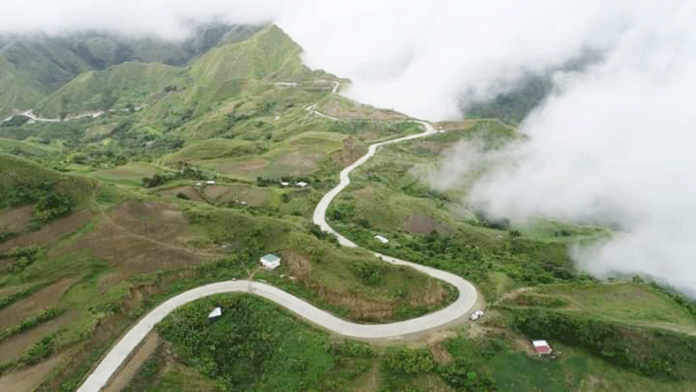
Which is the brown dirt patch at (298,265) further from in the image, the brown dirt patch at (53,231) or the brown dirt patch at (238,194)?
the brown dirt patch at (238,194)

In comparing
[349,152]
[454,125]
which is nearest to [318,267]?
[349,152]

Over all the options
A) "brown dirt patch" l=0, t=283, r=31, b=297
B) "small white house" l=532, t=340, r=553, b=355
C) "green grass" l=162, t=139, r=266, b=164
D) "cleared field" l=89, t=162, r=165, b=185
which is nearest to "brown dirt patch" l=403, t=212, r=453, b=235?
"small white house" l=532, t=340, r=553, b=355

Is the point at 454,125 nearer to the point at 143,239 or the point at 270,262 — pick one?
the point at 270,262

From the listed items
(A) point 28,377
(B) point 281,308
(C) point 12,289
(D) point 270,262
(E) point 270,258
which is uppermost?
(E) point 270,258

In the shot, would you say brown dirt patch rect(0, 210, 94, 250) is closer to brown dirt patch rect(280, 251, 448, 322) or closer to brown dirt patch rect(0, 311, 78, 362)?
brown dirt patch rect(0, 311, 78, 362)

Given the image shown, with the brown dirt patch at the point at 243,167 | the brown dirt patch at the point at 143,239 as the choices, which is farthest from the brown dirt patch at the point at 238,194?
the brown dirt patch at the point at 243,167

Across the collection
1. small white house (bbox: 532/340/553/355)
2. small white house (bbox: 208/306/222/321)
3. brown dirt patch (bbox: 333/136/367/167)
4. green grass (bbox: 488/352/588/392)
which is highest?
brown dirt patch (bbox: 333/136/367/167)
